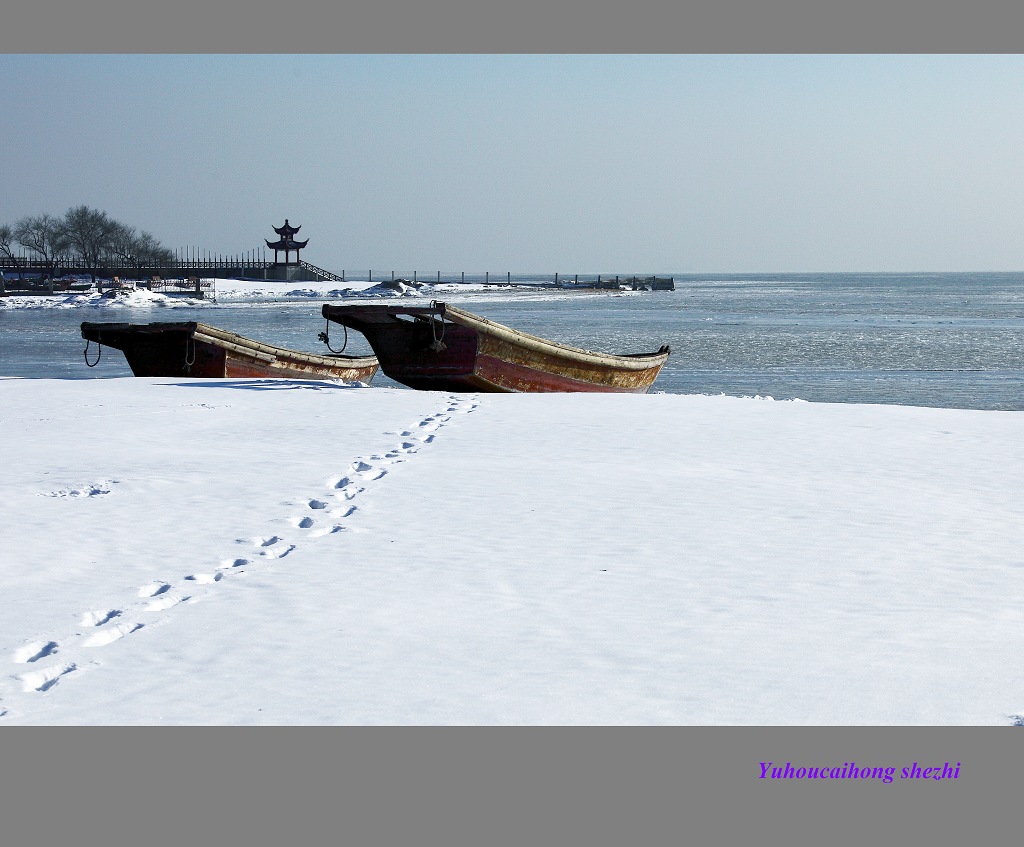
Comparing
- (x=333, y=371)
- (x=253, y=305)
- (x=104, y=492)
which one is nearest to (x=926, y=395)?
(x=333, y=371)

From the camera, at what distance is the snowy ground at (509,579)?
14.7 feet

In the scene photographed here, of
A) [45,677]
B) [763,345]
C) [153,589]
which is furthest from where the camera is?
[763,345]

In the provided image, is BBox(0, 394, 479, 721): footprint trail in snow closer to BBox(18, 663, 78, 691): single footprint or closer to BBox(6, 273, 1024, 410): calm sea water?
BBox(18, 663, 78, 691): single footprint

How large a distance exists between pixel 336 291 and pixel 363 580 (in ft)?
282

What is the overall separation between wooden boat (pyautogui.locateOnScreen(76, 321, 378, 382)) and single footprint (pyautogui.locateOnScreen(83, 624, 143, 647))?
13.8 meters

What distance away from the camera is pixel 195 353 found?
18906 mm

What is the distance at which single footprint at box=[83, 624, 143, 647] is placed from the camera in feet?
16.5

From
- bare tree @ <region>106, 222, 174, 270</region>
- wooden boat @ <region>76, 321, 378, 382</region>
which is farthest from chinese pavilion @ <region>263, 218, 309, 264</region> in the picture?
wooden boat @ <region>76, 321, 378, 382</region>

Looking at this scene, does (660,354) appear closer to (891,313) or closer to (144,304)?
(891,313)

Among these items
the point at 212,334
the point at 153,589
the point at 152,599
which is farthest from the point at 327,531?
the point at 212,334


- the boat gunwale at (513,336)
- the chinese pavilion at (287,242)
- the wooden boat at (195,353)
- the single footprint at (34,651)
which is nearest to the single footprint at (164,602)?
the single footprint at (34,651)

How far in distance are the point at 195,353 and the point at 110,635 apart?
47.2ft

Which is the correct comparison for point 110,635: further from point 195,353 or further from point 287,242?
point 287,242

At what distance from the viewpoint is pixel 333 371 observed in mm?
20281
